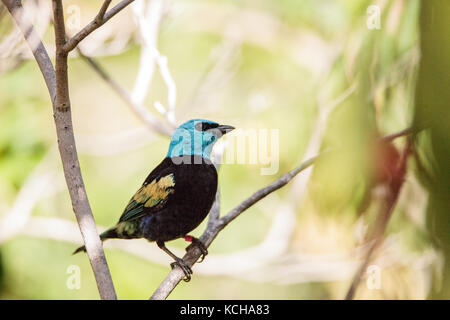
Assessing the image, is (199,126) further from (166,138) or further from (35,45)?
(166,138)

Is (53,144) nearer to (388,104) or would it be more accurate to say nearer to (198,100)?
(198,100)

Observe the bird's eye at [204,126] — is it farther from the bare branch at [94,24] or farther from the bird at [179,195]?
the bare branch at [94,24]

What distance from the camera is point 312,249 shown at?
5.04 meters

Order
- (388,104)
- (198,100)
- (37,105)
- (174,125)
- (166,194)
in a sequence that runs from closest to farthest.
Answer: (388,104) → (166,194) → (174,125) → (198,100) → (37,105)

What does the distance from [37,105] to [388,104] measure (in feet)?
14.9

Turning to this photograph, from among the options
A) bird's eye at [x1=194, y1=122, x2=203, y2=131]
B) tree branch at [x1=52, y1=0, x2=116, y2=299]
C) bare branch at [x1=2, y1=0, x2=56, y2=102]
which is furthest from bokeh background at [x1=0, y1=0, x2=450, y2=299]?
tree branch at [x1=52, y1=0, x2=116, y2=299]

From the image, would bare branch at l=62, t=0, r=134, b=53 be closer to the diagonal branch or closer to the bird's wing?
the diagonal branch

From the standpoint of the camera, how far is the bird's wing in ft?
9.42

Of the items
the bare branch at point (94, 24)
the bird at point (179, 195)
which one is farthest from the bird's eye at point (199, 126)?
the bare branch at point (94, 24)

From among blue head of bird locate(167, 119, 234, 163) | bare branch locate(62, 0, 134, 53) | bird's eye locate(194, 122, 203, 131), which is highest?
bird's eye locate(194, 122, 203, 131)

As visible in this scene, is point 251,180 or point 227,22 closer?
point 251,180

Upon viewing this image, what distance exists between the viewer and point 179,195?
9.41 feet
